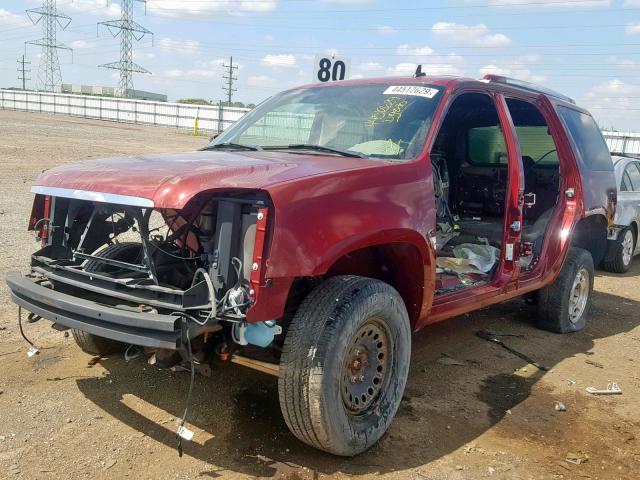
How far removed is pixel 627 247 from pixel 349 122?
696cm

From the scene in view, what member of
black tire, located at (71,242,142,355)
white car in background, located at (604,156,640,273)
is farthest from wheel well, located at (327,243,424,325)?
white car in background, located at (604,156,640,273)

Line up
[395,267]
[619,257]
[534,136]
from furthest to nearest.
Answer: [619,257], [534,136], [395,267]

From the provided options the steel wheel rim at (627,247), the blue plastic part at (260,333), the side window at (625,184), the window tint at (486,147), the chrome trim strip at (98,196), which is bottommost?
the steel wheel rim at (627,247)

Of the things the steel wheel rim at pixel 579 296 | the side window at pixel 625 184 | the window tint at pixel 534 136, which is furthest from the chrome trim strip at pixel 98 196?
the side window at pixel 625 184

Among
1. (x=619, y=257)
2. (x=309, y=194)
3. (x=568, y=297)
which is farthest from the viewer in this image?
(x=619, y=257)

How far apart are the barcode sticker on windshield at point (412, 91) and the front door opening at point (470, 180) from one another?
127 cm

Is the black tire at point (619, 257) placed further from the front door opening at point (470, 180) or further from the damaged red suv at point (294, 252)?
the damaged red suv at point (294, 252)

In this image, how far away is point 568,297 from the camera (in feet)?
18.3

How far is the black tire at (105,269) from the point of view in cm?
348

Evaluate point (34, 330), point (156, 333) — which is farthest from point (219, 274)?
point (34, 330)

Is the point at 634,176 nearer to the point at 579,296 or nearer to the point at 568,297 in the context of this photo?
the point at 579,296

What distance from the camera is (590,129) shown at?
6035 millimetres

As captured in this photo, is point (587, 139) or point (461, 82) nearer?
point (461, 82)

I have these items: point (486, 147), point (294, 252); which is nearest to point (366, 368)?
point (294, 252)
